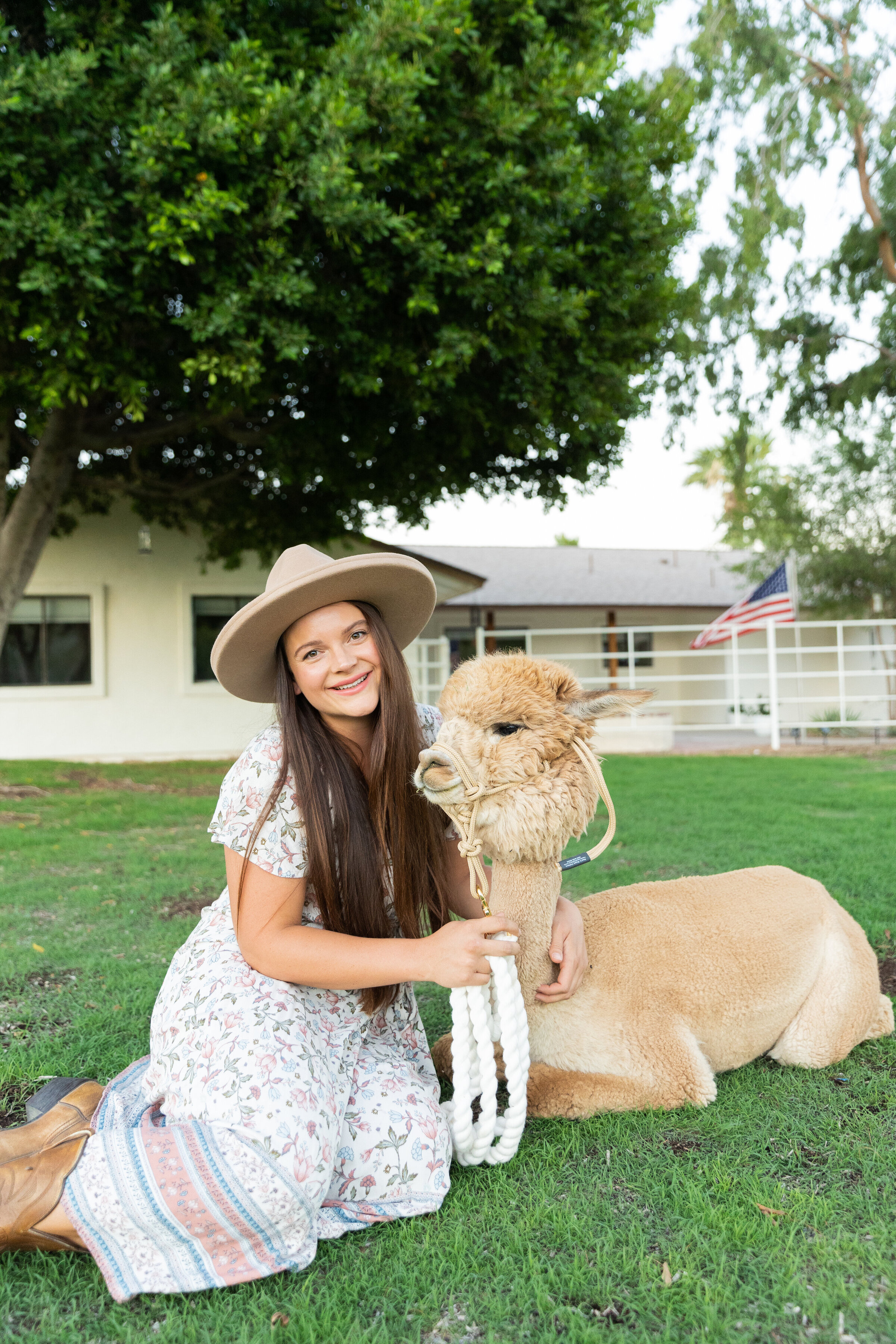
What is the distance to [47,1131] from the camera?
196 cm

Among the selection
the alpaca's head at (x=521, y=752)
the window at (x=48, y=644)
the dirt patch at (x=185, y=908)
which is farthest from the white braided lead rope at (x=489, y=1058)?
the window at (x=48, y=644)

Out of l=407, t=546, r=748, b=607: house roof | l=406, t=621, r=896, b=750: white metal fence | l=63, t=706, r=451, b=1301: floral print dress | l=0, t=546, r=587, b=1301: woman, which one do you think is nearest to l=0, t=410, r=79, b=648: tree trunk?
l=0, t=546, r=587, b=1301: woman

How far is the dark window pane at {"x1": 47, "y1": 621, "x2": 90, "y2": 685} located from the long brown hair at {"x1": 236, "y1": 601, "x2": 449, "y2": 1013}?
1329 cm

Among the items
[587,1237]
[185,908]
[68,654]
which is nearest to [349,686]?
[587,1237]

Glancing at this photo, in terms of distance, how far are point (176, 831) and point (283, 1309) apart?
645 cm

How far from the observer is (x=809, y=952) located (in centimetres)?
261

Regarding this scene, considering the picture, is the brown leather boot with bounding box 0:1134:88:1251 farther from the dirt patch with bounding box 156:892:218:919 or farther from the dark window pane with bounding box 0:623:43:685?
the dark window pane with bounding box 0:623:43:685

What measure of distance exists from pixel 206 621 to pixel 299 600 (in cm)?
1332

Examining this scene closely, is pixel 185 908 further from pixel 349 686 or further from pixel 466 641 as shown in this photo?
pixel 466 641

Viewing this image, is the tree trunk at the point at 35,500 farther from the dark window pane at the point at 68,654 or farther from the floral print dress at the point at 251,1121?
the floral print dress at the point at 251,1121

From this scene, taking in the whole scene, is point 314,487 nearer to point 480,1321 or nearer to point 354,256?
point 354,256

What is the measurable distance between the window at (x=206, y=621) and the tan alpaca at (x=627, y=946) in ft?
42.6

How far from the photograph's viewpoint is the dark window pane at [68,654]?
14359mm

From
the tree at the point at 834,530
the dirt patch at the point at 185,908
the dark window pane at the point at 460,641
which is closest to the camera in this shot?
the dirt patch at the point at 185,908
